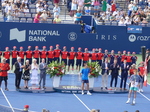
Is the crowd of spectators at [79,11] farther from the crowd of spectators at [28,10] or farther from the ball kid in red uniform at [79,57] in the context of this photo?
the ball kid in red uniform at [79,57]

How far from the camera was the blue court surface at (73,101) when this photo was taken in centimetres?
2241

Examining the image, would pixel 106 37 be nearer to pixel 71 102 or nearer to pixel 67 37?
pixel 67 37

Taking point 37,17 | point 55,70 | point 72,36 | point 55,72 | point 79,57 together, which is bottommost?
point 55,72

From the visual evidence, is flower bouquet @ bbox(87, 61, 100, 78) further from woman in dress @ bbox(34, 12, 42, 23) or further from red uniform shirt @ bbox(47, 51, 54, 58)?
woman in dress @ bbox(34, 12, 42, 23)

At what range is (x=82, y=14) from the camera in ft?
131

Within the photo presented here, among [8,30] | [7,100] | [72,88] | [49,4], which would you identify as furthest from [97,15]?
[7,100]

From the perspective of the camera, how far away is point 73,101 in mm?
23906

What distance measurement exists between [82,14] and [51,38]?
382 cm

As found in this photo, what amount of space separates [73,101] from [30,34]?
14.8m

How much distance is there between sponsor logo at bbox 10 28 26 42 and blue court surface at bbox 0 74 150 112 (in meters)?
11.3

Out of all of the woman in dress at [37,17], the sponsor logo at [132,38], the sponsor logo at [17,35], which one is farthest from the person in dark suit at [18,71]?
the sponsor logo at [132,38]

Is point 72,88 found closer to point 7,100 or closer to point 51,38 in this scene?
point 7,100

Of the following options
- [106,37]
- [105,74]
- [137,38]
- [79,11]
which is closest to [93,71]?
[105,74]

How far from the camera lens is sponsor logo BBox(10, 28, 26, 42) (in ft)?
122
